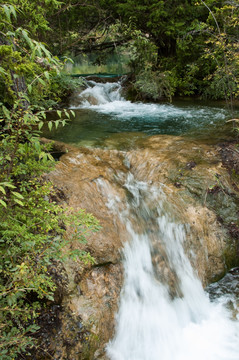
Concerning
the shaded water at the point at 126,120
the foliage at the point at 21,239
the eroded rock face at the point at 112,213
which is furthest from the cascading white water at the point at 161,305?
the shaded water at the point at 126,120

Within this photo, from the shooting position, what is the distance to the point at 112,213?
393cm

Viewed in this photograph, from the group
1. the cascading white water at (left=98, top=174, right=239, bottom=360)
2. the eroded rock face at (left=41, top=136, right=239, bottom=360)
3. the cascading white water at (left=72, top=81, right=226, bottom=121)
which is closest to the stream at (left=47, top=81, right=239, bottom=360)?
the cascading white water at (left=98, top=174, right=239, bottom=360)

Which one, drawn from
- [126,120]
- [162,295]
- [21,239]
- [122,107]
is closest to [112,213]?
[162,295]

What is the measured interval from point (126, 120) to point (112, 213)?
5.17 metres

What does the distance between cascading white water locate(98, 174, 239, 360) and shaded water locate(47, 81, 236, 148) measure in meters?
2.39

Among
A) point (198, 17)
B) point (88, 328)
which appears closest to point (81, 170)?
point (88, 328)

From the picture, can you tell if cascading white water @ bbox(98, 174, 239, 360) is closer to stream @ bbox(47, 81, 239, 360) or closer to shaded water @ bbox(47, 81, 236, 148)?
stream @ bbox(47, 81, 239, 360)

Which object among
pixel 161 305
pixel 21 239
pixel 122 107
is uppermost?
pixel 122 107

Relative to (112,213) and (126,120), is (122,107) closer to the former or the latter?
(126,120)

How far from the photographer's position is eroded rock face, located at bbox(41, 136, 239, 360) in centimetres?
277

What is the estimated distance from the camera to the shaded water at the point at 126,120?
255 inches

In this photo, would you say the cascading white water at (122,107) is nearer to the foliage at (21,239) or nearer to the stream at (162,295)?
the stream at (162,295)

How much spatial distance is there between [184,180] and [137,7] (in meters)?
9.29

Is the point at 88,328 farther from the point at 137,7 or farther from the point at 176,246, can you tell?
the point at 137,7
